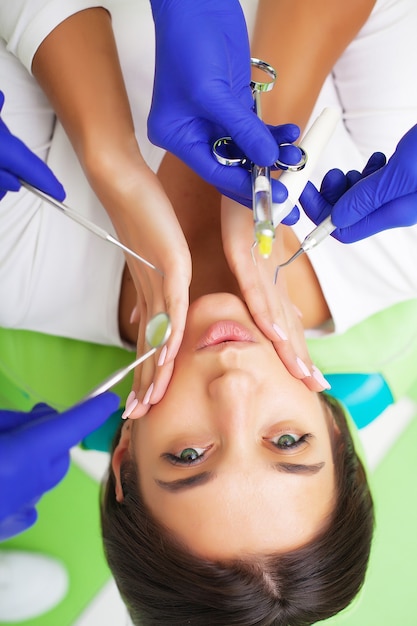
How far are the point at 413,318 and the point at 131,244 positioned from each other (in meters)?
0.79

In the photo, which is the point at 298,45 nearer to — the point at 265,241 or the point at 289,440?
the point at 265,241

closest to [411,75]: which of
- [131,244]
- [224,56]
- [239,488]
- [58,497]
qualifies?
[224,56]

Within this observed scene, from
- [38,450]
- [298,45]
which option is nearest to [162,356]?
[38,450]

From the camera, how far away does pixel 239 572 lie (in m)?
1.09

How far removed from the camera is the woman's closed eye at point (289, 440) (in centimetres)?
110

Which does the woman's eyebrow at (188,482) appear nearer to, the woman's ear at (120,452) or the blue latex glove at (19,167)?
the woman's ear at (120,452)

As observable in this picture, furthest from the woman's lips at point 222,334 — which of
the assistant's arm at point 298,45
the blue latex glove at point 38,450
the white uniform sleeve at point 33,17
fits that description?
the white uniform sleeve at point 33,17

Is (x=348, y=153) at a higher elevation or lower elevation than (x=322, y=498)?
higher

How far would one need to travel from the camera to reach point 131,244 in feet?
4.20

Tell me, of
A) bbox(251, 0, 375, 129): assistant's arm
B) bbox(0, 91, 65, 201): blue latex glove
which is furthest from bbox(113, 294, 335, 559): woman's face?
bbox(251, 0, 375, 129): assistant's arm

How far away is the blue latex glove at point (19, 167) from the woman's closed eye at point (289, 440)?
597mm

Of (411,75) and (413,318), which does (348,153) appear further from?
(413,318)

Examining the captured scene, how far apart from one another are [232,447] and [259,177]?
0.45m

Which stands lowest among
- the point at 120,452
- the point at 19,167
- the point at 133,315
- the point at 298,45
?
the point at 120,452
